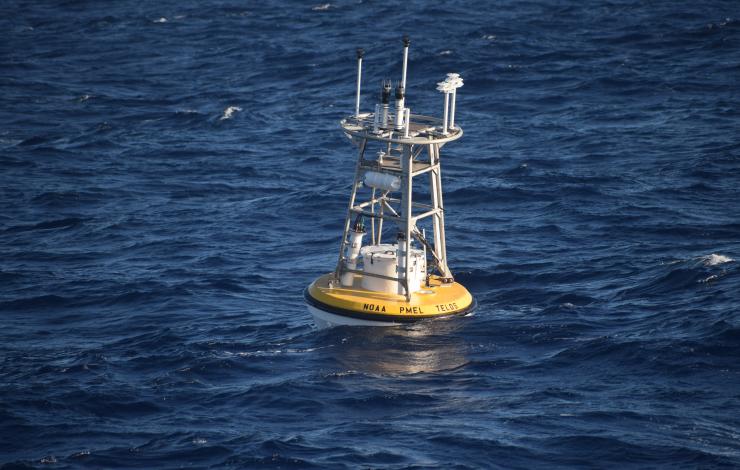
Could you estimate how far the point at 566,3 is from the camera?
12700 centimetres

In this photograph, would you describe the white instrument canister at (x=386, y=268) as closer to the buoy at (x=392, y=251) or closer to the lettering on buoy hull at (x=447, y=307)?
the buoy at (x=392, y=251)

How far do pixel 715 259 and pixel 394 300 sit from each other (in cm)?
1798

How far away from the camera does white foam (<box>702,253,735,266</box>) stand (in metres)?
62.8

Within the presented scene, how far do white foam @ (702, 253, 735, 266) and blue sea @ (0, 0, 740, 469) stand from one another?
28 centimetres

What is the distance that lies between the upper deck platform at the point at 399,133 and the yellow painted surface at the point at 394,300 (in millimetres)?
6929

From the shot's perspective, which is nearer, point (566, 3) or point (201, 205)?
point (201, 205)

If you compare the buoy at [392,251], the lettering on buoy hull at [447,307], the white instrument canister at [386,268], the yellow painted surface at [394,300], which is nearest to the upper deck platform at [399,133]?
the buoy at [392,251]

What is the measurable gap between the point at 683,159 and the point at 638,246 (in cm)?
1664

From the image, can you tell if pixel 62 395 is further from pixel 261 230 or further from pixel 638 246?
pixel 638 246

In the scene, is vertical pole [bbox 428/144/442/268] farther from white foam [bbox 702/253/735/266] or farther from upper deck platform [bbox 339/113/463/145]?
white foam [bbox 702/253/735/266]

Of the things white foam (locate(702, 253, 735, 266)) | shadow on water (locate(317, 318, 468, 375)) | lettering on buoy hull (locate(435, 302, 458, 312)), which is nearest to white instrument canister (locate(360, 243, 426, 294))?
lettering on buoy hull (locate(435, 302, 458, 312))

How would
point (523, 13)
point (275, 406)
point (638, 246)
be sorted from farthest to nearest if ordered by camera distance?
point (523, 13) < point (638, 246) < point (275, 406)

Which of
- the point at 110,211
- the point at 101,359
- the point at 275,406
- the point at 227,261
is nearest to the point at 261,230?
the point at 227,261

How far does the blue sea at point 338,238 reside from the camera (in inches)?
1873
